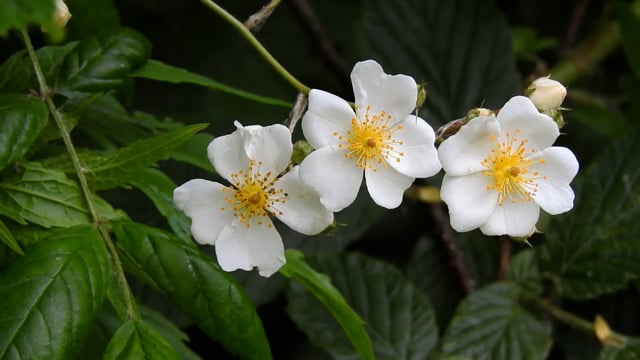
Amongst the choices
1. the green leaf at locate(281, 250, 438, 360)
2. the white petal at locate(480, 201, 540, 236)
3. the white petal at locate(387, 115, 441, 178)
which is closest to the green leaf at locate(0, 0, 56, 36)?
the white petal at locate(387, 115, 441, 178)

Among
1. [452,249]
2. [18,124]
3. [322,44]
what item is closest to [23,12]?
[18,124]

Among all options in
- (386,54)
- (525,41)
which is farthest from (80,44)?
(525,41)

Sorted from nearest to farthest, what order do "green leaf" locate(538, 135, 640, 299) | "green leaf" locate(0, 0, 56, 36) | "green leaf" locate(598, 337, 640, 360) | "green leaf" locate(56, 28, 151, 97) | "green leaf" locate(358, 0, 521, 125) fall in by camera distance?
"green leaf" locate(0, 0, 56, 36), "green leaf" locate(56, 28, 151, 97), "green leaf" locate(598, 337, 640, 360), "green leaf" locate(538, 135, 640, 299), "green leaf" locate(358, 0, 521, 125)

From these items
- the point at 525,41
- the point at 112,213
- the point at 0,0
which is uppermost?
the point at 0,0

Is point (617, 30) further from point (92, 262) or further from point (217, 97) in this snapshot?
point (92, 262)

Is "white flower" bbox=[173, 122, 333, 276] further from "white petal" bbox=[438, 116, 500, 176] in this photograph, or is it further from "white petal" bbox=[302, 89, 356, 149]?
"white petal" bbox=[438, 116, 500, 176]

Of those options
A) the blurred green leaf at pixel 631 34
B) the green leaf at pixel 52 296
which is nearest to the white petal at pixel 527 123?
the green leaf at pixel 52 296
